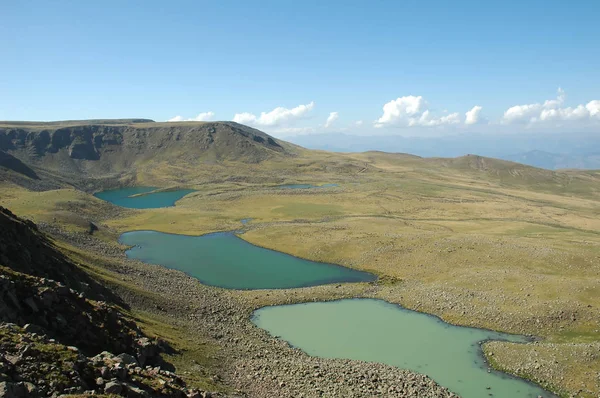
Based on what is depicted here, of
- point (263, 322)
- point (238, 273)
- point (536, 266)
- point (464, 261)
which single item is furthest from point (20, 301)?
point (536, 266)

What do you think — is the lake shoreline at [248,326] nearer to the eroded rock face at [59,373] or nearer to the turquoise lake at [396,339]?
the turquoise lake at [396,339]

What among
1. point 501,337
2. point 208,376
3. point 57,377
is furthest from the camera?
point 501,337

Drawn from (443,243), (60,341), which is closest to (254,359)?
(60,341)

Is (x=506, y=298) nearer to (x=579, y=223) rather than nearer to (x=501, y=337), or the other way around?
(x=501, y=337)

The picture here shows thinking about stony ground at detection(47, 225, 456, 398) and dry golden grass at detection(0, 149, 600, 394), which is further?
dry golden grass at detection(0, 149, 600, 394)

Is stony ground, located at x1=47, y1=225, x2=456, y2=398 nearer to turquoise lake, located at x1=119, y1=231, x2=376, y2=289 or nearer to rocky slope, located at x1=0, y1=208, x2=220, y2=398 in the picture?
turquoise lake, located at x1=119, y1=231, x2=376, y2=289

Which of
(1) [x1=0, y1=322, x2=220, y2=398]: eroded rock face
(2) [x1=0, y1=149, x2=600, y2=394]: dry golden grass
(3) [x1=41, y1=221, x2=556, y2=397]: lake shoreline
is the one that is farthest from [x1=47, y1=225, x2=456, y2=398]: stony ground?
(1) [x1=0, y1=322, x2=220, y2=398]: eroded rock face
